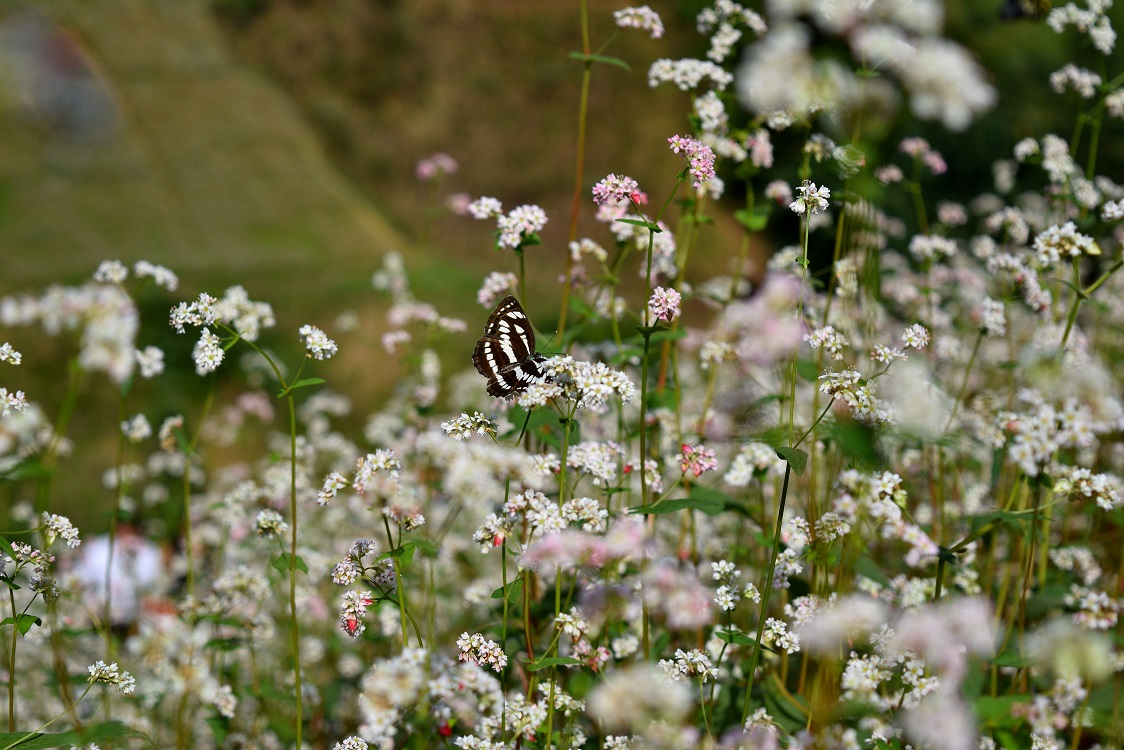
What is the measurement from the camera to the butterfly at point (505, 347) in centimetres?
256

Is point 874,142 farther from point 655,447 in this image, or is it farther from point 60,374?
point 60,374

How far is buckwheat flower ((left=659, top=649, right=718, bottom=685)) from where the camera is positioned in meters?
2.07

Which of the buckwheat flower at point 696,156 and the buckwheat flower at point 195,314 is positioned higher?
the buckwheat flower at point 696,156

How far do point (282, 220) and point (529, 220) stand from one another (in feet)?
16.8

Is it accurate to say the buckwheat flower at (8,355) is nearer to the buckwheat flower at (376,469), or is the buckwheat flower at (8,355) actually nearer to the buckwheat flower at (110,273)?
the buckwheat flower at (110,273)

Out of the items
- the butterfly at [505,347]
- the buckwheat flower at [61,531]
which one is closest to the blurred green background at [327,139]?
the butterfly at [505,347]

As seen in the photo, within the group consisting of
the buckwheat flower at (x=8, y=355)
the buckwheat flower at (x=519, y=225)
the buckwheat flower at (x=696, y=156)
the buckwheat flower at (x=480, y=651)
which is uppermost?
the buckwheat flower at (x=519, y=225)

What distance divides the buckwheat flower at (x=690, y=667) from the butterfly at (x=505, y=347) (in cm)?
88

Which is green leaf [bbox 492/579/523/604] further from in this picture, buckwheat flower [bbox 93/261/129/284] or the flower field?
buckwheat flower [bbox 93/261/129/284]

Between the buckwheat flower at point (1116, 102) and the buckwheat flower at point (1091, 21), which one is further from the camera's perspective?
the buckwheat flower at point (1116, 102)

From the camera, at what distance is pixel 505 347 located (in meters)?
2.66

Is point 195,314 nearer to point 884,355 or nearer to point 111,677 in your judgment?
point 111,677

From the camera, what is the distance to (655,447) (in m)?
3.09

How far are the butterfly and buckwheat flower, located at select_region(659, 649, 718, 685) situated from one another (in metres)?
0.88
